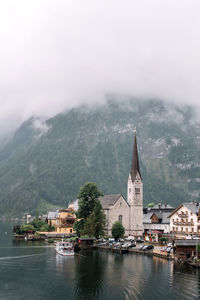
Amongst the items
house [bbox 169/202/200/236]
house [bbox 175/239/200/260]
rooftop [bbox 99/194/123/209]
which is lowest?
house [bbox 175/239/200/260]

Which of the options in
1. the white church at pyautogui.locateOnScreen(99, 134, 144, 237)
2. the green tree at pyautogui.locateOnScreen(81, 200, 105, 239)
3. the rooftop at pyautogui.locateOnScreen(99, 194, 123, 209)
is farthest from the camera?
the rooftop at pyautogui.locateOnScreen(99, 194, 123, 209)

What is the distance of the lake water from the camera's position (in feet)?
153

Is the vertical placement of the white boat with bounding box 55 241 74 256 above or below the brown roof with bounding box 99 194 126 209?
below

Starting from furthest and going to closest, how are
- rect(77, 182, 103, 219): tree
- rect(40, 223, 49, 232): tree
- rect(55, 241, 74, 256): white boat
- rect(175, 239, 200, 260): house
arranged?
rect(40, 223, 49, 232): tree, rect(77, 182, 103, 219): tree, rect(55, 241, 74, 256): white boat, rect(175, 239, 200, 260): house

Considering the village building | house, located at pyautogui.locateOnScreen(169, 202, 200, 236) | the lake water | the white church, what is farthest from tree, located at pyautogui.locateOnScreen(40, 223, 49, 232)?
the lake water

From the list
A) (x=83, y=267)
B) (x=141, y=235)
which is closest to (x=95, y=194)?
(x=141, y=235)

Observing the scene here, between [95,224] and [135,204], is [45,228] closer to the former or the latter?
[135,204]

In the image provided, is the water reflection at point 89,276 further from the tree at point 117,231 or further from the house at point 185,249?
the tree at point 117,231

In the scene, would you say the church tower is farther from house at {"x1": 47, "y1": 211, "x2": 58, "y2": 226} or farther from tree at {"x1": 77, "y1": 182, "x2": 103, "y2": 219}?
house at {"x1": 47, "y1": 211, "x2": 58, "y2": 226}

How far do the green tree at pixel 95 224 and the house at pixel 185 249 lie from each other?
32697 mm

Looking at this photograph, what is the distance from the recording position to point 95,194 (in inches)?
4333

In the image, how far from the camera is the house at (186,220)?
105 metres

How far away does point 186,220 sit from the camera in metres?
107

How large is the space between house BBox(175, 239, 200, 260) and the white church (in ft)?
138
